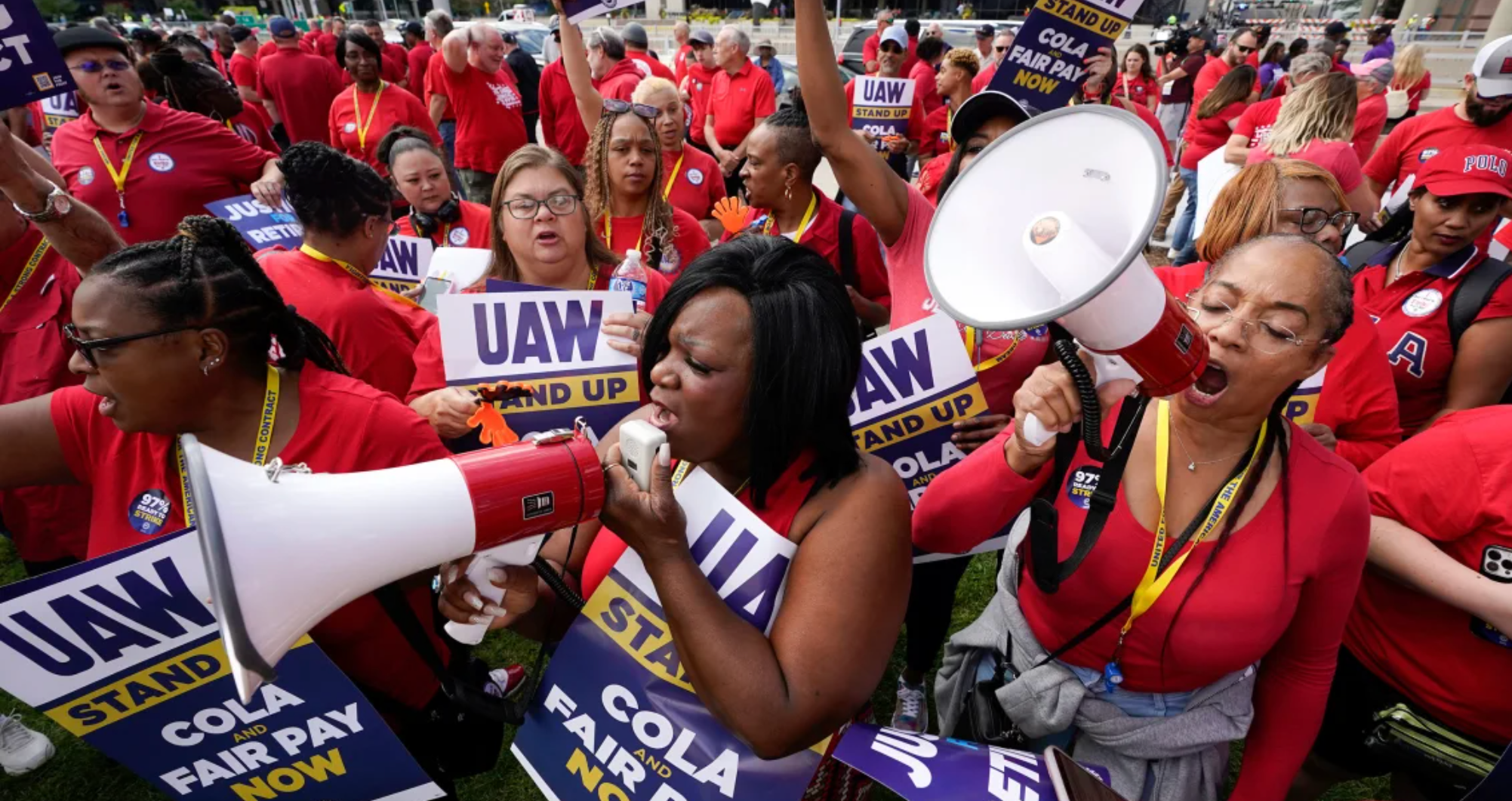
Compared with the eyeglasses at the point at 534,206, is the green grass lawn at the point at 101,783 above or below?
below

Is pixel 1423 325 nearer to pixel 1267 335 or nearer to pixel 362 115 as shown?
pixel 1267 335

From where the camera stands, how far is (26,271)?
2.91 meters

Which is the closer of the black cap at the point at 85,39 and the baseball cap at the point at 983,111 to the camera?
the baseball cap at the point at 983,111

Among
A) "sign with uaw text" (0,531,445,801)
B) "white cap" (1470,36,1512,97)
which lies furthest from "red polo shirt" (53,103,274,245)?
"white cap" (1470,36,1512,97)

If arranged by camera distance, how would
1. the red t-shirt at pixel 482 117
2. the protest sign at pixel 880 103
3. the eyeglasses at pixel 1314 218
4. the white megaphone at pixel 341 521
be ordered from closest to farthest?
the white megaphone at pixel 341 521
the eyeglasses at pixel 1314 218
the protest sign at pixel 880 103
the red t-shirt at pixel 482 117

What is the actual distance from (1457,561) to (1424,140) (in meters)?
4.31

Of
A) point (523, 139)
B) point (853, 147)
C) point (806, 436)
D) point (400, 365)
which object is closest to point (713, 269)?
point (806, 436)

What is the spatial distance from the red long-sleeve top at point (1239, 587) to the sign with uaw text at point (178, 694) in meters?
1.52

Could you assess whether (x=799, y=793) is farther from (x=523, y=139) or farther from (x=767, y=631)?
(x=523, y=139)

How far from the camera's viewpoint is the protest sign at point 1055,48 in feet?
9.60

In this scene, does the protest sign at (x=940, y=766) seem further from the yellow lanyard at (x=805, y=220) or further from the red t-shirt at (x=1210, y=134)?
the red t-shirt at (x=1210, y=134)

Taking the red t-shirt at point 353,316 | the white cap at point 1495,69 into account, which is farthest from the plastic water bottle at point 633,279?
the white cap at point 1495,69

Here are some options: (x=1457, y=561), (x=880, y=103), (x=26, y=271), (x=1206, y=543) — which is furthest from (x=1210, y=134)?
(x=26, y=271)

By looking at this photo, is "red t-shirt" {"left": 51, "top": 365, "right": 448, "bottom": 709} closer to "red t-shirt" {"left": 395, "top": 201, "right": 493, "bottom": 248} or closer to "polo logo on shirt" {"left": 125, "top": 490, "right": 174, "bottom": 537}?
"polo logo on shirt" {"left": 125, "top": 490, "right": 174, "bottom": 537}
